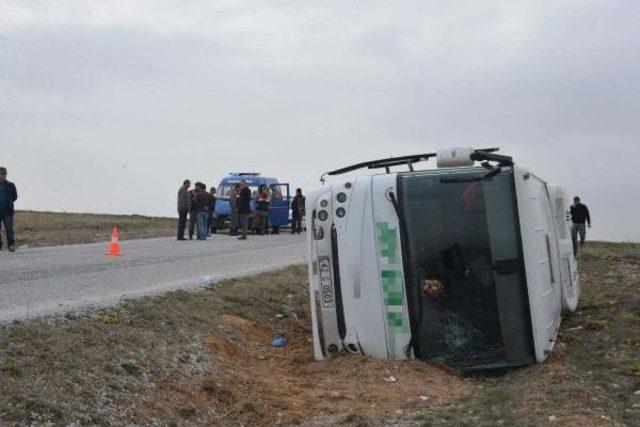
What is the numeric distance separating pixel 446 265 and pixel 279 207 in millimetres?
26960

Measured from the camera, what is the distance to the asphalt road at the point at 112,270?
10922mm

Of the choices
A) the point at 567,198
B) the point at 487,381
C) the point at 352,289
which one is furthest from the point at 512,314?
the point at 567,198

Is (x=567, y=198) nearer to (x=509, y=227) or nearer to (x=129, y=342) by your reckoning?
(x=509, y=227)

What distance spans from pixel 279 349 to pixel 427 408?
379 cm

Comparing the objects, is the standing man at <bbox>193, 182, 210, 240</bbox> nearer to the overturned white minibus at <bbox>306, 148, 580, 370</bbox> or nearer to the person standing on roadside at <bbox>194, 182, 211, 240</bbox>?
the person standing on roadside at <bbox>194, 182, 211, 240</bbox>

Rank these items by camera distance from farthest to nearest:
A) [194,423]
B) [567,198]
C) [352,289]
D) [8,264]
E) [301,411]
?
[8,264], [567,198], [352,289], [301,411], [194,423]

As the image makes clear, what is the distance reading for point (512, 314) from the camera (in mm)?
9164

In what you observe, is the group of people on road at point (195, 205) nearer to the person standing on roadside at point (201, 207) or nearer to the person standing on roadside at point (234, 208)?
the person standing on roadside at point (201, 207)

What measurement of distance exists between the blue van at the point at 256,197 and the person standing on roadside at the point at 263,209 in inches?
46.9

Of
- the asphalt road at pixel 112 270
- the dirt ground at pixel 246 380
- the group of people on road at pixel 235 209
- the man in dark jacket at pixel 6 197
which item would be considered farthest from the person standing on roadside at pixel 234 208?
the dirt ground at pixel 246 380

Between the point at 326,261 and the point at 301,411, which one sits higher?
the point at 326,261

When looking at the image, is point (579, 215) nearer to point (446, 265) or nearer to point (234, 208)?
point (234, 208)

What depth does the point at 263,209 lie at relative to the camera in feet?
109

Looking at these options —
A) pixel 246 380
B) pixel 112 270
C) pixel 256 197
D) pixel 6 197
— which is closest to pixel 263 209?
pixel 256 197
